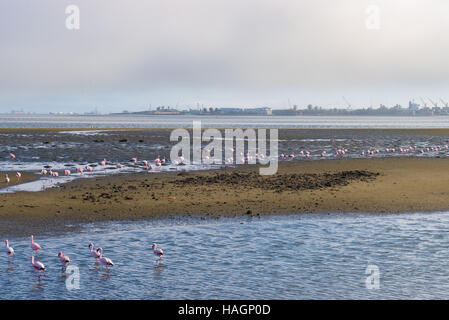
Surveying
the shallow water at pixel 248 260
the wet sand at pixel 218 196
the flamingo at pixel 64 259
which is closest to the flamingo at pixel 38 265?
the shallow water at pixel 248 260

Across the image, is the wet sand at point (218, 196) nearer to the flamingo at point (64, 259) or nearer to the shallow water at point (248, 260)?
the shallow water at point (248, 260)

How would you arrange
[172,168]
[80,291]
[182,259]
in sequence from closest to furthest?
[80,291] < [182,259] < [172,168]

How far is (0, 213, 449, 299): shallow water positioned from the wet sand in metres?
1.39

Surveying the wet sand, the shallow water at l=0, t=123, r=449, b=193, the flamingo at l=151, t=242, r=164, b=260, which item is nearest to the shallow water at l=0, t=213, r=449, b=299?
the flamingo at l=151, t=242, r=164, b=260

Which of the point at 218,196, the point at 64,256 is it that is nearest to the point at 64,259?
the point at 64,256

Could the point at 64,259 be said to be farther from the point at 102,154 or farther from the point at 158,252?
the point at 102,154

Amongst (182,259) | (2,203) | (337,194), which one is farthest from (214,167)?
(182,259)

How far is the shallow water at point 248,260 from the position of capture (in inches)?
477

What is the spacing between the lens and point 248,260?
569 inches

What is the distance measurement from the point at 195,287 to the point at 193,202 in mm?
9463

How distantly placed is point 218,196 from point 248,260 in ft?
28.4

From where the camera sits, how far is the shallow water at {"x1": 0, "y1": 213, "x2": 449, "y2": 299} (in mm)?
12109
